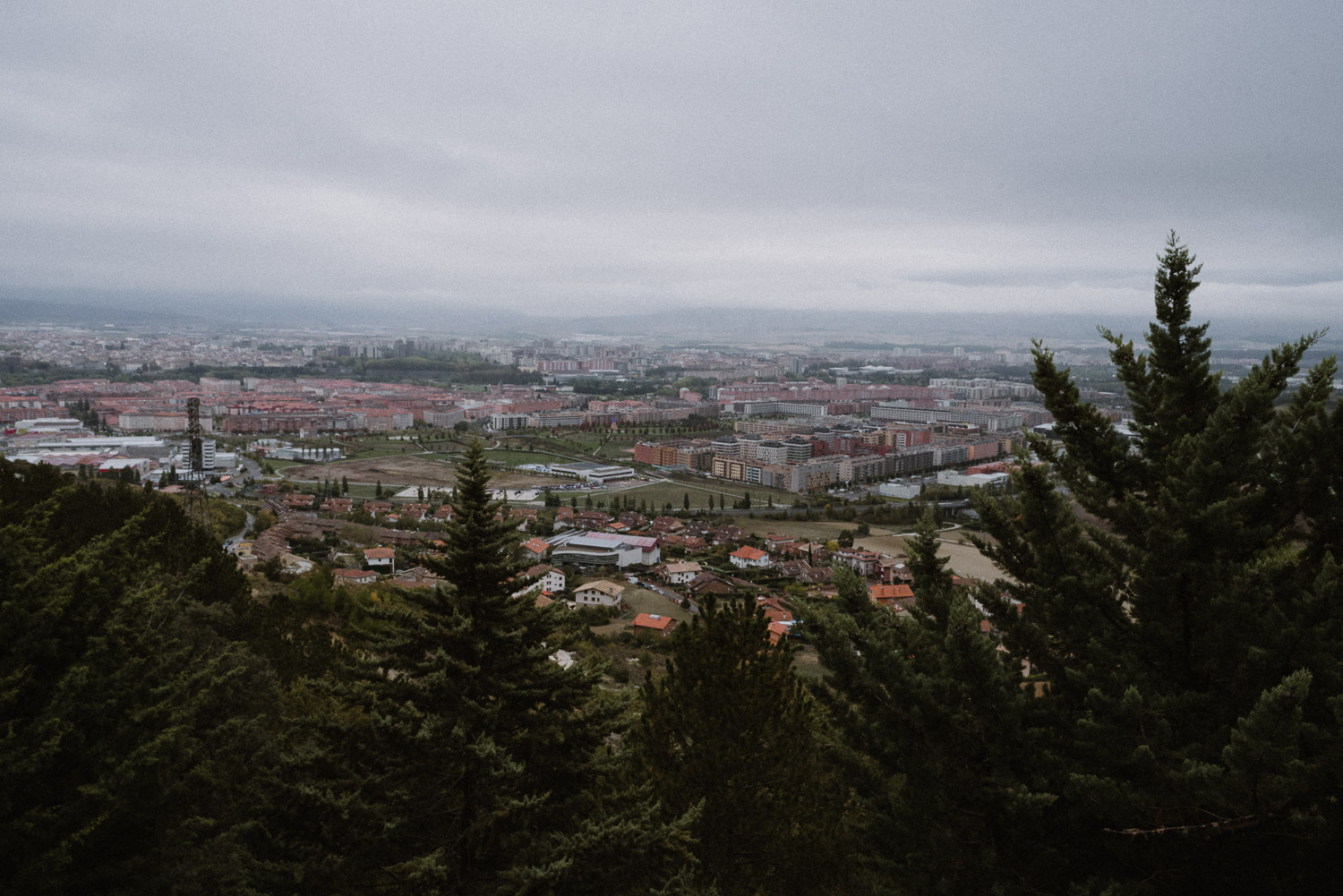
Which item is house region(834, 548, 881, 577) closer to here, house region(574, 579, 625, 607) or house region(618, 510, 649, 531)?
house region(574, 579, 625, 607)

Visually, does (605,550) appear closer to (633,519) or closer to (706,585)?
(706,585)

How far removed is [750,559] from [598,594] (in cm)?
408

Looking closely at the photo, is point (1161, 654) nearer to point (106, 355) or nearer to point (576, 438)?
point (576, 438)

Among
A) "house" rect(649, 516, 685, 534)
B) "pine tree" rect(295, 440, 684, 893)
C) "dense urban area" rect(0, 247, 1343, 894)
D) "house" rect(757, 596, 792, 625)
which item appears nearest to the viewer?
"dense urban area" rect(0, 247, 1343, 894)

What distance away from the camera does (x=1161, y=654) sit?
2.70m

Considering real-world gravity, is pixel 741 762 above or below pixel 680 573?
above

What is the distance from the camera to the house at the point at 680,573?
17453 mm

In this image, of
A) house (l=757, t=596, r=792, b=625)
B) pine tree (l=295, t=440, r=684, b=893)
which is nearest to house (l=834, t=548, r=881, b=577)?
house (l=757, t=596, r=792, b=625)

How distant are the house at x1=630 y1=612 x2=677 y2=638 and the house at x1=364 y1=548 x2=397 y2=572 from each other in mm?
6295

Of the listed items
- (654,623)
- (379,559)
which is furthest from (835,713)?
(379,559)

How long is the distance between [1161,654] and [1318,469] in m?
0.78

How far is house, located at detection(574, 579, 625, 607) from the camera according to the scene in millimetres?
15617

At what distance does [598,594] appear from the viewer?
15.8 metres

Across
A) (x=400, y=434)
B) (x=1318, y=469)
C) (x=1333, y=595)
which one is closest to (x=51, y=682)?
(x=1333, y=595)
